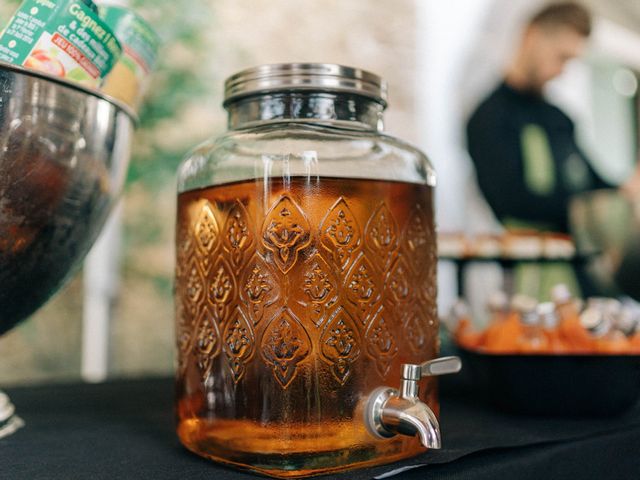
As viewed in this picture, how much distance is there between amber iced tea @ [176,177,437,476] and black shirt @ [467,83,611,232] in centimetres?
135

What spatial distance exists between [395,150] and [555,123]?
150 centimetres

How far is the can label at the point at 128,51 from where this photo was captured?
511mm

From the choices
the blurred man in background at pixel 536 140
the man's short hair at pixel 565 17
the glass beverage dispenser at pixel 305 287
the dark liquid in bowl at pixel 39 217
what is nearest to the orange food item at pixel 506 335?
the glass beverage dispenser at pixel 305 287

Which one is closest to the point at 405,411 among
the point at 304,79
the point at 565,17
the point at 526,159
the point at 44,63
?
the point at 304,79

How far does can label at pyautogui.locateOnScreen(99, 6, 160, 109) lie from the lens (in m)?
0.51

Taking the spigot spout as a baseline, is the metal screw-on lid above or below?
above

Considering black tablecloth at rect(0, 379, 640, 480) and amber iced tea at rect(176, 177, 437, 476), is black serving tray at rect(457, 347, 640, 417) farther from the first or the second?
amber iced tea at rect(176, 177, 437, 476)

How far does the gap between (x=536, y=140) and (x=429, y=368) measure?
4.83 ft

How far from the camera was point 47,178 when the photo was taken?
1.44 ft

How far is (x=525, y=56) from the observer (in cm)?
183

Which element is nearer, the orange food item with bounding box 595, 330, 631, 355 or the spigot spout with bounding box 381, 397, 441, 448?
the spigot spout with bounding box 381, 397, 441, 448

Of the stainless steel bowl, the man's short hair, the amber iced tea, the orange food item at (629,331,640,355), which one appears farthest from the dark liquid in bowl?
the man's short hair

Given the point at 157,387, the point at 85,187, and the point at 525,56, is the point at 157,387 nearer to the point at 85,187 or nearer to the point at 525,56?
the point at 85,187

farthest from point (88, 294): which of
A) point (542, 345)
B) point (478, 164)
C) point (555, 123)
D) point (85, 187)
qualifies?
point (555, 123)
